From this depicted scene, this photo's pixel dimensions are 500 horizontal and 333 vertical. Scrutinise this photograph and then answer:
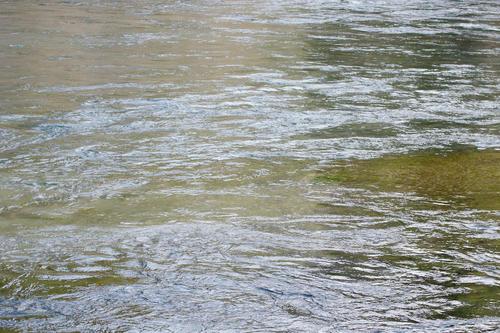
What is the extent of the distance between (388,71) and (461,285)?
21.5ft

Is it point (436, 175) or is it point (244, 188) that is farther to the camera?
point (436, 175)

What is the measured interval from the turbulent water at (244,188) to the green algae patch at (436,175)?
0.03m

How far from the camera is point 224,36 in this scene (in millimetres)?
13344

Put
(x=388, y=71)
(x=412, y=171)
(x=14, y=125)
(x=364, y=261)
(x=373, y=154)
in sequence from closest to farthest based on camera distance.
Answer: (x=364, y=261) → (x=412, y=171) → (x=373, y=154) → (x=14, y=125) → (x=388, y=71)

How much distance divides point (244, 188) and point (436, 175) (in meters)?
1.36

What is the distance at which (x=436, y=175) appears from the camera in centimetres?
637

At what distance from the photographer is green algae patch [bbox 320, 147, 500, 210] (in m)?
5.91

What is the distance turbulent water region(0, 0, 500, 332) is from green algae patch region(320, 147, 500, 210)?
1.0 inches

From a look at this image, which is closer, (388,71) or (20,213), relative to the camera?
(20,213)

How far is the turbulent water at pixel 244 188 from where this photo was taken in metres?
4.12

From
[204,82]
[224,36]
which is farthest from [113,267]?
[224,36]

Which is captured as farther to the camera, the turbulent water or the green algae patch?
the green algae patch

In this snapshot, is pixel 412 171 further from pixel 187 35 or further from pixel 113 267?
pixel 187 35

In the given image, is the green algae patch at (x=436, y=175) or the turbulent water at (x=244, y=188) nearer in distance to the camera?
the turbulent water at (x=244, y=188)
